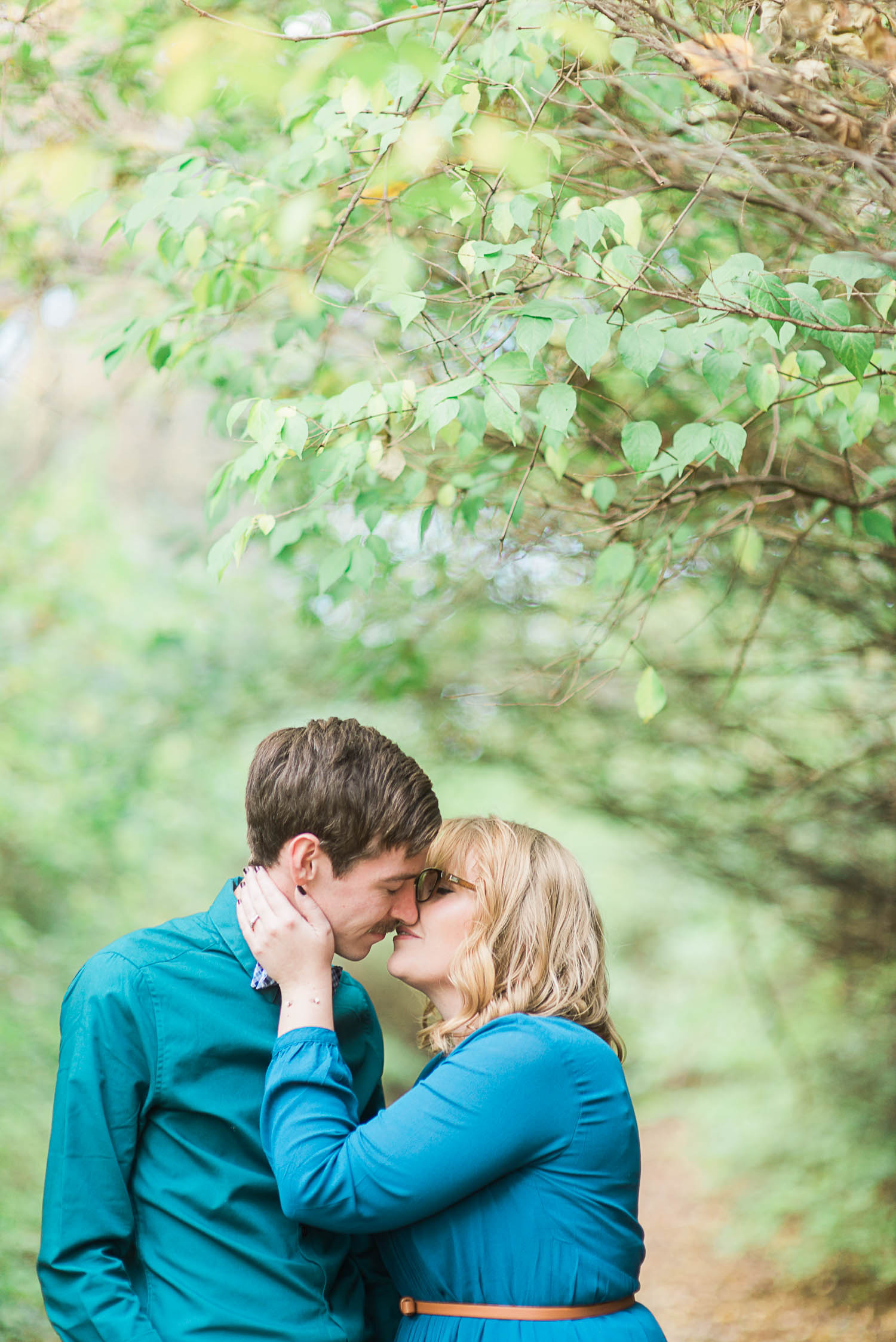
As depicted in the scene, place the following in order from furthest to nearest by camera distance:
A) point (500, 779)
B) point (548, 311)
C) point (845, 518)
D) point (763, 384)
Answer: point (500, 779) → point (845, 518) → point (763, 384) → point (548, 311)

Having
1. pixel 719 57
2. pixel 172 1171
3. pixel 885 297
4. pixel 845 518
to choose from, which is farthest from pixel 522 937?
pixel 845 518

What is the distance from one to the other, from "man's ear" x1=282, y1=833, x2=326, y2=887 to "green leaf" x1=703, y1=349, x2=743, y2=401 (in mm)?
984

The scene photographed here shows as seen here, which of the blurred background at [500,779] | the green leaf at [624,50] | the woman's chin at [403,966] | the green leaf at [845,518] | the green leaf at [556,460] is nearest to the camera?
the green leaf at [624,50]

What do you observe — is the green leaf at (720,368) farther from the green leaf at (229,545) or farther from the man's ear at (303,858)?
the man's ear at (303,858)

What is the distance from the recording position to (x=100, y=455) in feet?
27.4

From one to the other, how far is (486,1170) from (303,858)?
546mm

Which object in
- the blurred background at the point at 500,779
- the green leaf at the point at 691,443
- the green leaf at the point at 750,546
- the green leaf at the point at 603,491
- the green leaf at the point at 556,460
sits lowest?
the blurred background at the point at 500,779

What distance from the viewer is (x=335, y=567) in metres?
2.51

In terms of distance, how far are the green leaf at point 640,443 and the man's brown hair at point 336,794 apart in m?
0.65

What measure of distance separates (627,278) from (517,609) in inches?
121

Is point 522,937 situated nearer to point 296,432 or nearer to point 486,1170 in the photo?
point 486,1170

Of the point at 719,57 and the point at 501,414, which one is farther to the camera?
the point at 501,414

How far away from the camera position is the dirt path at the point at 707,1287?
530 centimetres

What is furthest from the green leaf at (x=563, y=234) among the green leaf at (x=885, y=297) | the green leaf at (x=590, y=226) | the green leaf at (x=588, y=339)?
the green leaf at (x=885, y=297)
